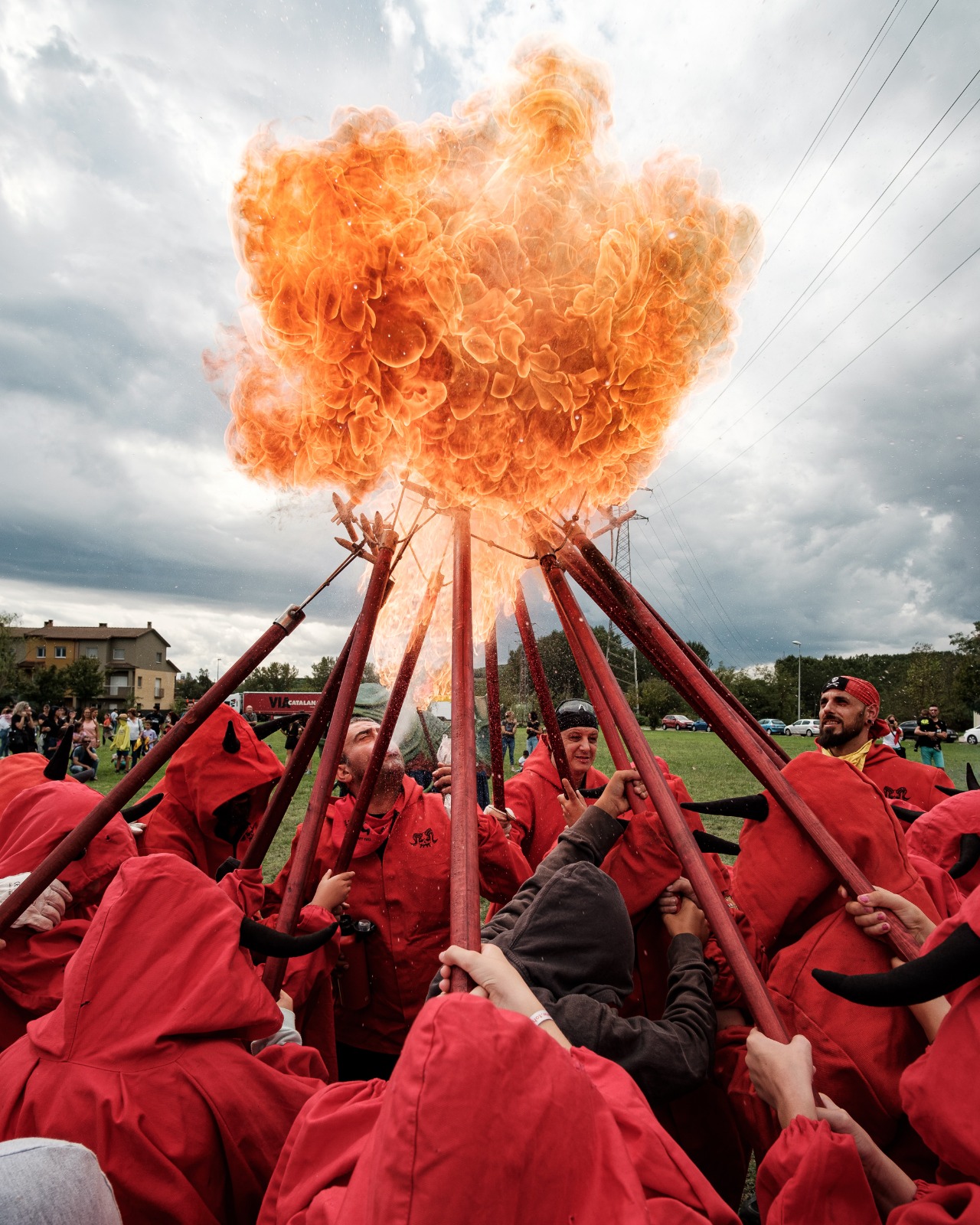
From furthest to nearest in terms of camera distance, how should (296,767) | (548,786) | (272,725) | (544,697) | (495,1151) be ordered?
(548,786) < (272,725) < (544,697) < (296,767) < (495,1151)

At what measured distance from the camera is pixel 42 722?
23.5 metres

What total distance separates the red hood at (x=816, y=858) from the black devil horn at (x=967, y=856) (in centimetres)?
45

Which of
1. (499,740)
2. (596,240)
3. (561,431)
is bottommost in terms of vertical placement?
(499,740)

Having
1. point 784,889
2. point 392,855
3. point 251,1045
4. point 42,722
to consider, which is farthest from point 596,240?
point 42,722

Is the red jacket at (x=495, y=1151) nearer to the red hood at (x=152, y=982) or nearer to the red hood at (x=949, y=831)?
the red hood at (x=152, y=982)

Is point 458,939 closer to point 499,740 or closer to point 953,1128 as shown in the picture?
point 953,1128

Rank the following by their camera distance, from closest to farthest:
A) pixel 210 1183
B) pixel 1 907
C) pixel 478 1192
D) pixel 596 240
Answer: pixel 478 1192 → pixel 210 1183 → pixel 1 907 → pixel 596 240

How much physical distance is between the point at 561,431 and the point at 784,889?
2416 millimetres

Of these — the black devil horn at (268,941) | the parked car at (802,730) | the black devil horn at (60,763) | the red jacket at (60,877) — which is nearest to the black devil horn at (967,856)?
the black devil horn at (268,941)

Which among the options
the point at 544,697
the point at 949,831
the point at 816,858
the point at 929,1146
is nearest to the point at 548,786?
the point at 544,697

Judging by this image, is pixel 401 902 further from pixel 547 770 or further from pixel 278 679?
pixel 278 679

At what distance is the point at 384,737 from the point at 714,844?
1.81m

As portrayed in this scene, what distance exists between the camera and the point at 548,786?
5.50 metres

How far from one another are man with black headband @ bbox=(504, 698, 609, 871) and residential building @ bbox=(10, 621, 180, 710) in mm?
78396
